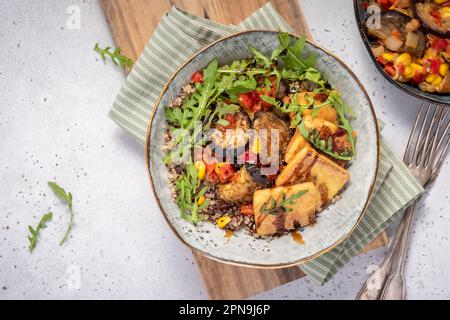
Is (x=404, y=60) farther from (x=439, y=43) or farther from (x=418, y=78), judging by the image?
(x=439, y=43)

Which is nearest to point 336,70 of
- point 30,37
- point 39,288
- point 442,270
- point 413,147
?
point 413,147

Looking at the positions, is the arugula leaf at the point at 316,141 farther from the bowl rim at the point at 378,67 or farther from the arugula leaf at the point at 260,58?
the bowl rim at the point at 378,67

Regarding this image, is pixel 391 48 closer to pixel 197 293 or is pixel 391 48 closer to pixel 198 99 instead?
pixel 198 99

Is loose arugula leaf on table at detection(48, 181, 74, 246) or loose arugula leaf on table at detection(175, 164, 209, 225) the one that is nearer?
loose arugula leaf on table at detection(175, 164, 209, 225)

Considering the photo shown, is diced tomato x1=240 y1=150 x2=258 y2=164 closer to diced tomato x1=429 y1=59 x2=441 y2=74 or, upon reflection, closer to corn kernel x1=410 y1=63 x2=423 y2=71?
corn kernel x1=410 y1=63 x2=423 y2=71

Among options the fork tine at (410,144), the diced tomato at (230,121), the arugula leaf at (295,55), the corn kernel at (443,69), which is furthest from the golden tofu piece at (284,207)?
the corn kernel at (443,69)

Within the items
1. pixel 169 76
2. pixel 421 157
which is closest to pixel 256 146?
pixel 169 76

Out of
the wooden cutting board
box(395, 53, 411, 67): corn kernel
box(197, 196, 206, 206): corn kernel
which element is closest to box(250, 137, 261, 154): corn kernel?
box(197, 196, 206, 206): corn kernel
